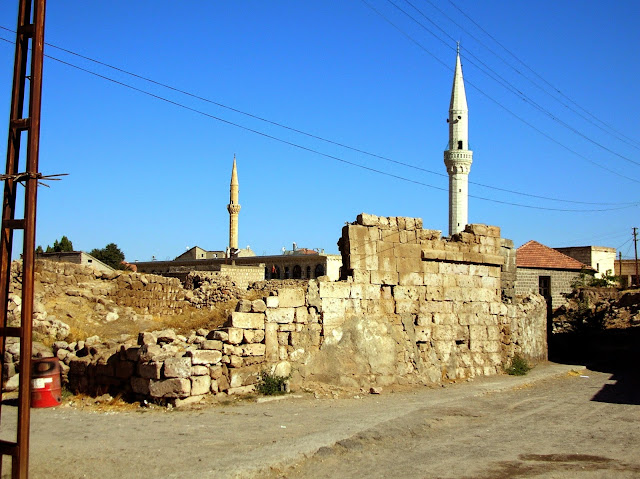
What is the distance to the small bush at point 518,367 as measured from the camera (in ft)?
48.3

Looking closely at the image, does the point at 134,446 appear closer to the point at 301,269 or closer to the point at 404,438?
the point at 404,438

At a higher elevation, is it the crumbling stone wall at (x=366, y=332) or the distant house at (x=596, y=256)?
the distant house at (x=596, y=256)

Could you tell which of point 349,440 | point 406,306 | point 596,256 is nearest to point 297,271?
point 596,256

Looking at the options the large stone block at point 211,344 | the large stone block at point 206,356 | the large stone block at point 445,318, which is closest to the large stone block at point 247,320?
the large stone block at point 211,344

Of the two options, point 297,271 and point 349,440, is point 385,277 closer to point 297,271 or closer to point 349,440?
point 349,440

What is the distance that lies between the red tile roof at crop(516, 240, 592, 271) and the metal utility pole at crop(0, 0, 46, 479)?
35.5 metres

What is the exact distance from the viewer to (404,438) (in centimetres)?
814

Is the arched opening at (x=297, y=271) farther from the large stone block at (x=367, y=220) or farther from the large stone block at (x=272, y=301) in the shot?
the large stone block at (x=272, y=301)

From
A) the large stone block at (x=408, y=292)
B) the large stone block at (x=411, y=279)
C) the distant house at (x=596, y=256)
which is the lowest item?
the large stone block at (x=408, y=292)

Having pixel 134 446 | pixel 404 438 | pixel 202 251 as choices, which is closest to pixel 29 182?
pixel 134 446

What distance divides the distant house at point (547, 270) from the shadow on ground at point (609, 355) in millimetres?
14695

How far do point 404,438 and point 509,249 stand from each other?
9.03 m

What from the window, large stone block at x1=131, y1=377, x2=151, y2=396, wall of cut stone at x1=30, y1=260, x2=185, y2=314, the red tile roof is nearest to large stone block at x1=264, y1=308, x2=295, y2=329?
large stone block at x1=131, y1=377, x2=151, y2=396

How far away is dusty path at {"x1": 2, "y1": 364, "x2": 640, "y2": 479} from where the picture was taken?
21.5 ft
